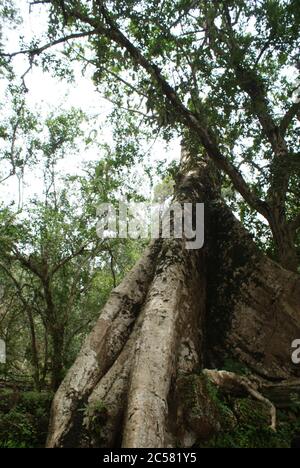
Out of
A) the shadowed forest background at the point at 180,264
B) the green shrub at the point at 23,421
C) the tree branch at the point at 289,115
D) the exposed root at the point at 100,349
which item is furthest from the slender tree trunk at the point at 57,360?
the tree branch at the point at 289,115

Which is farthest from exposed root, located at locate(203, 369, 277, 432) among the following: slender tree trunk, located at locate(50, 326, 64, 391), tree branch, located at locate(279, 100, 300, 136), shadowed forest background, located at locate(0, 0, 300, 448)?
slender tree trunk, located at locate(50, 326, 64, 391)

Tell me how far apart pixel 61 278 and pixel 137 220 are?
9.97ft

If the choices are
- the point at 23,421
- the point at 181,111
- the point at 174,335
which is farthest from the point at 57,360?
the point at 181,111

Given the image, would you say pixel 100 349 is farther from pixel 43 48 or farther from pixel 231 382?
pixel 43 48

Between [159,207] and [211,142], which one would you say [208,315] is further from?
[159,207]

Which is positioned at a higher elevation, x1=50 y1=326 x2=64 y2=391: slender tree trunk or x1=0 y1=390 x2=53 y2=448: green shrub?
x1=50 y1=326 x2=64 y2=391: slender tree trunk

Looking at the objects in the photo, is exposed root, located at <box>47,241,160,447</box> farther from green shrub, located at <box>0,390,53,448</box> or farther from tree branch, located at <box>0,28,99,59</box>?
tree branch, located at <box>0,28,99,59</box>

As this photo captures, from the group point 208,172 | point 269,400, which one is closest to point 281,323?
point 269,400

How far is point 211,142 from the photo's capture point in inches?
237
